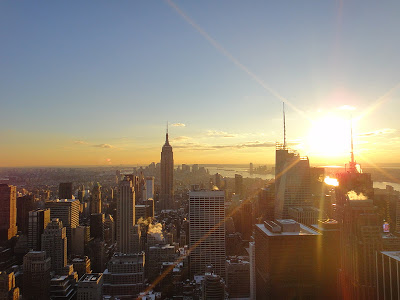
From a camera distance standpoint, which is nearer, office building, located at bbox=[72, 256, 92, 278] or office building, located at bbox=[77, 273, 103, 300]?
office building, located at bbox=[77, 273, 103, 300]

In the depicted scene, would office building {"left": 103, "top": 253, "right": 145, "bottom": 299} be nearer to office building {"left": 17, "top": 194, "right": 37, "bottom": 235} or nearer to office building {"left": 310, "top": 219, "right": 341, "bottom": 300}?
office building {"left": 17, "top": 194, "right": 37, "bottom": 235}

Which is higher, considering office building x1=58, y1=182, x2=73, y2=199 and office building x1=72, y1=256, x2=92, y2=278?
office building x1=58, y1=182, x2=73, y2=199

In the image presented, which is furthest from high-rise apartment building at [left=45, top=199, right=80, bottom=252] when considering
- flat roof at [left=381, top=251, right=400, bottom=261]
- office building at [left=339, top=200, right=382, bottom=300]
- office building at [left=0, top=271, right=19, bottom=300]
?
flat roof at [left=381, top=251, right=400, bottom=261]

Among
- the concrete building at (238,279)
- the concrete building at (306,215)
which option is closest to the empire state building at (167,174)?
the concrete building at (306,215)

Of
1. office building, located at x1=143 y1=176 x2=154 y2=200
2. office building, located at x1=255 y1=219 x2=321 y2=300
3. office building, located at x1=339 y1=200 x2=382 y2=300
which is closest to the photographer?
office building, located at x1=339 y1=200 x2=382 y2=300

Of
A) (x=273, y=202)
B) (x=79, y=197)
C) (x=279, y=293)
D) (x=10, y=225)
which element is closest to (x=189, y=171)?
(x=79, y=197)

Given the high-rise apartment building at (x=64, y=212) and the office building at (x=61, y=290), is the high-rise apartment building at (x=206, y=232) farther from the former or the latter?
the high-rise apartment building at (x=64, y=212)
